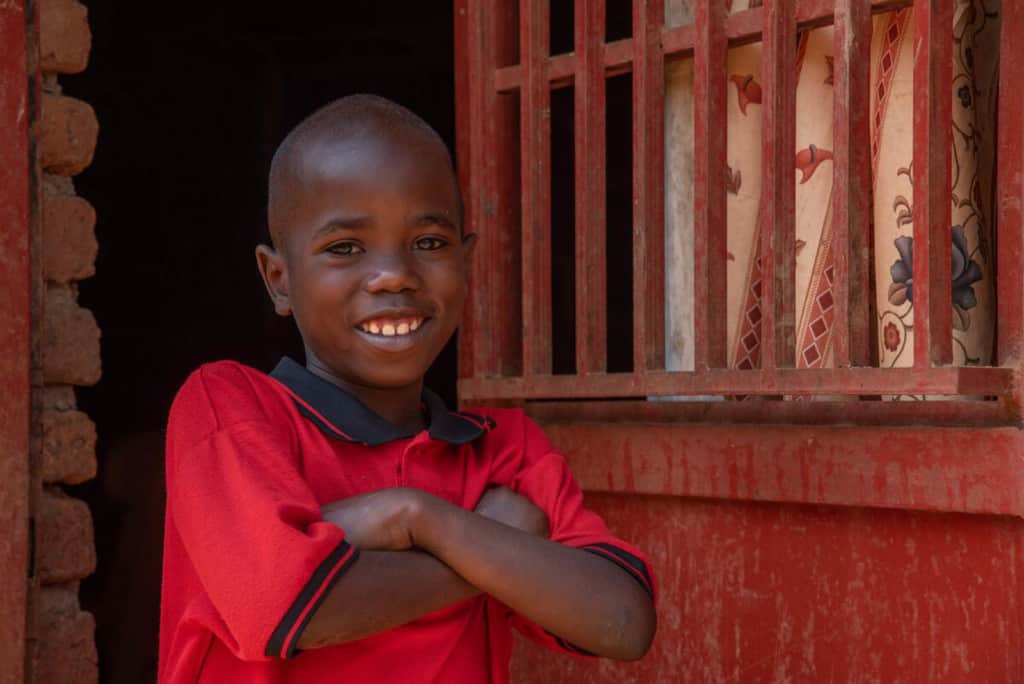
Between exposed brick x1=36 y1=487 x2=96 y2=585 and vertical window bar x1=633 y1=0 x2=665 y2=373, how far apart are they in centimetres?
117

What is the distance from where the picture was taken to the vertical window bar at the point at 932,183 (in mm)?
2055

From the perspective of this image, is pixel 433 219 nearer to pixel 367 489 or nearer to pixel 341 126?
pixel 341 126

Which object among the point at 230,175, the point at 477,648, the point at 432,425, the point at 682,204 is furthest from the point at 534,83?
the point at 230,175

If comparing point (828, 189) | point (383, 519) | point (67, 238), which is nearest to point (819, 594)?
point (828, 189)

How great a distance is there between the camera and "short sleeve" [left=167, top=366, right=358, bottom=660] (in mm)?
1521

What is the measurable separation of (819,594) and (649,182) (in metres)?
0.80

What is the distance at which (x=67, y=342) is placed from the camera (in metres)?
2.67

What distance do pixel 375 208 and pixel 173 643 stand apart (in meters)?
0.64

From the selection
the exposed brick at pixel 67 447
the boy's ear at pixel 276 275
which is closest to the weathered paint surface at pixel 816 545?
the boy's ear at pixel 276 275

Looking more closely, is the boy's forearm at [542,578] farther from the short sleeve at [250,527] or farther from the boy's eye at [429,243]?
the boy's eye at [429,243]

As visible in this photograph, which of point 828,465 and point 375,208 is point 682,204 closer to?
point 828,465

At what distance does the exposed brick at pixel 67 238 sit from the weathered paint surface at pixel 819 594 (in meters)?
1.14

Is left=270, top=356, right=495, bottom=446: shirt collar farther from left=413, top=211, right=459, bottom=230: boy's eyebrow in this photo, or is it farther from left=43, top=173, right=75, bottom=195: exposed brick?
left=43, top=173, right=75, bottom=195: exposed brick

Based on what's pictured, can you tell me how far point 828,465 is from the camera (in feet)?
7.28
